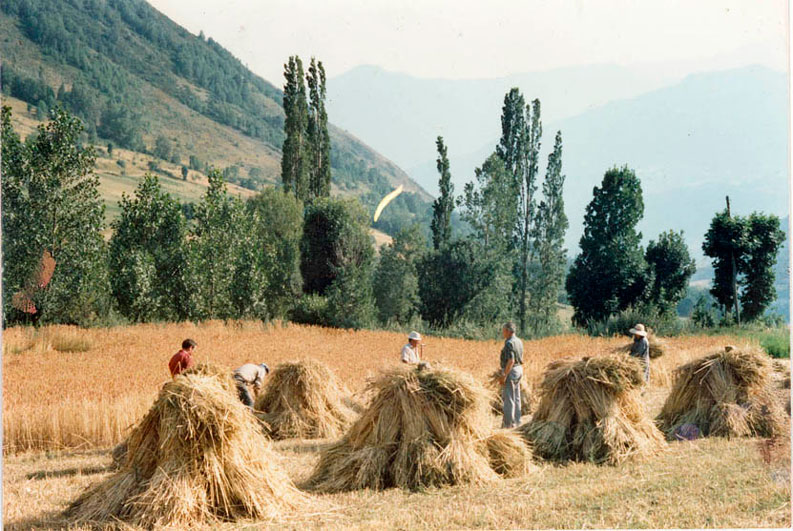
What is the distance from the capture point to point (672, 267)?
35.9m

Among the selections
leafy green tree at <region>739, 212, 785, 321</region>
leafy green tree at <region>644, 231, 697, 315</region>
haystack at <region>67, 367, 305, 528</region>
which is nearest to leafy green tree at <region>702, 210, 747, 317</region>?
leafy green tree at <region>739, 212, 785, 321</region>

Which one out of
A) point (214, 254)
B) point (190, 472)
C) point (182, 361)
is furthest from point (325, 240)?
point (190, 472)

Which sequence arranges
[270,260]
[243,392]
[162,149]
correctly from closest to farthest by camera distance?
[243,392], [270,260], [162,149]

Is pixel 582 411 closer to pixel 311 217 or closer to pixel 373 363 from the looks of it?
pixel 373 363

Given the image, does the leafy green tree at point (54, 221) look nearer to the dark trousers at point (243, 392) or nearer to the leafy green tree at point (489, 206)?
the dark trousers at point (243, 392)

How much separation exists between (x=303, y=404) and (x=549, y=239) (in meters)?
30.3

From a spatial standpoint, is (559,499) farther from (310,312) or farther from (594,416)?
(310,312)

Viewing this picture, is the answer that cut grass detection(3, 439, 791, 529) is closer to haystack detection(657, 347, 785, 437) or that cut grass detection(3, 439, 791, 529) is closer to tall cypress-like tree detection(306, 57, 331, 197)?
haystack detection(657, 347, 785, 437)

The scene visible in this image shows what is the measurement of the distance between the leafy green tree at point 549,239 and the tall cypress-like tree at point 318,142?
466 inches

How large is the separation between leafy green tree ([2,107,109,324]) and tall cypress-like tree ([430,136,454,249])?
1782 cm

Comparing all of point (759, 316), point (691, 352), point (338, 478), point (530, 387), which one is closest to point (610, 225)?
point (759, 316)

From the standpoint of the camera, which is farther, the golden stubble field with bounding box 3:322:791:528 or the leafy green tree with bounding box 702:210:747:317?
the leafy green tree with bounding box 702:210:747:317

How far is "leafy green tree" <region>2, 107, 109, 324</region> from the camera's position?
23328 millimetres

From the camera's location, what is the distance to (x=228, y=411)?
7203mm
